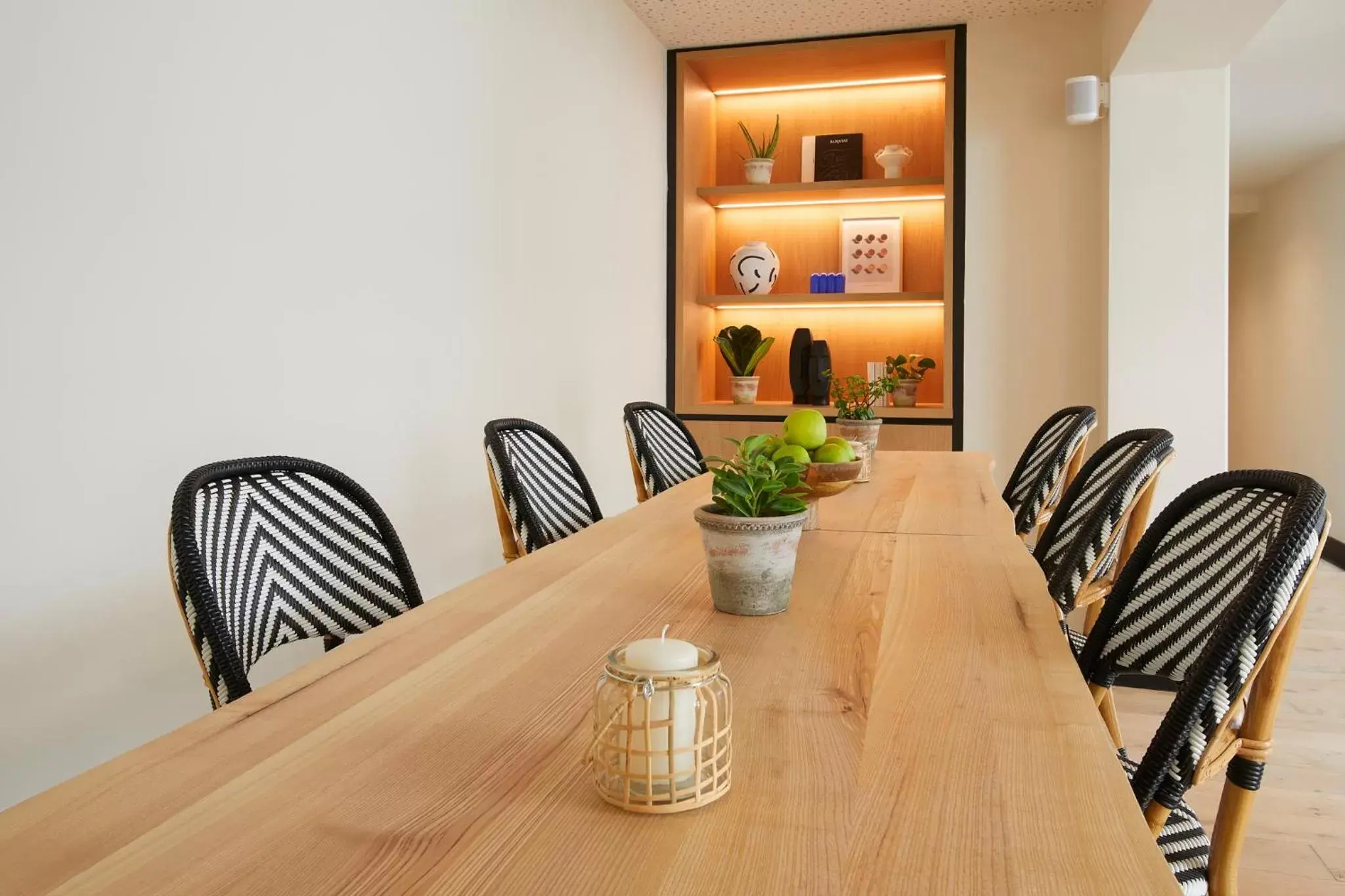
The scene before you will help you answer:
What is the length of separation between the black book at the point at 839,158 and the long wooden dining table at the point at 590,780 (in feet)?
13.1

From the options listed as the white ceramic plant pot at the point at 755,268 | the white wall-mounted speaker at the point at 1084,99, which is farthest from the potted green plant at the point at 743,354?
the white wall-mounted speaker at the point at 1084,99

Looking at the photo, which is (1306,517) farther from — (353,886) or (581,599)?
(353,886)

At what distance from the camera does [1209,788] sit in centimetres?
231

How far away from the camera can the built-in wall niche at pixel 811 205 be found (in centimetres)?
457

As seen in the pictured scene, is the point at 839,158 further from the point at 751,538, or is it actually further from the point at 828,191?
the point at 751,538

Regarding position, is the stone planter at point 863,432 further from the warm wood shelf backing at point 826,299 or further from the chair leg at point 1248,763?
the warm wood shelf backing at point 826,299

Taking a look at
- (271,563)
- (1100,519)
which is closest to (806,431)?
(1100,519)

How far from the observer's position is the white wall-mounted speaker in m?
3.98

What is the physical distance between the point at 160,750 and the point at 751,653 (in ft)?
1.64

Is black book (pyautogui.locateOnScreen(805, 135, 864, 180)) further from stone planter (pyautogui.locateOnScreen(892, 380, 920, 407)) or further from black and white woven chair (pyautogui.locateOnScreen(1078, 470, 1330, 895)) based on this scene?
black and white woven chair (pyautogui.locateOnScreen(1078, 470, 1330, 895))

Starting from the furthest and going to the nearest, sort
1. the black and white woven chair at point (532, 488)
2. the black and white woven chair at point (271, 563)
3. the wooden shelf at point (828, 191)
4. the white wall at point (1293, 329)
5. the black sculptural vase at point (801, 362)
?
1. the white wall at point (1293, 329)
2. the black sculptural vase at point (801, 362)
3. the wooden shelf at point (828, 191)
4. the black and white woven chair at point (532, 488)
5. the black and white woven chair at point (271, 563)

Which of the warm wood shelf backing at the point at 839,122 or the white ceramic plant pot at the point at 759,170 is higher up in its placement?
the warm wood shelf backing at the point at 839,122

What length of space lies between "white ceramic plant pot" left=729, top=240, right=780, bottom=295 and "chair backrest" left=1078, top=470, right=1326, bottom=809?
3830 mm

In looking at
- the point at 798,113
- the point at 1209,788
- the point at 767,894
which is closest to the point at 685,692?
the point at 767,894
